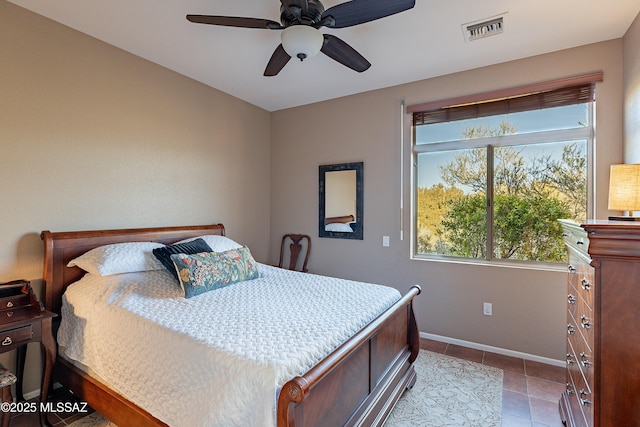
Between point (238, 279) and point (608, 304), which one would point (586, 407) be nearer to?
point (608, 304)

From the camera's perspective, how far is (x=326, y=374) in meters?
1.27

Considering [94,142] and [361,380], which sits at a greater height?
[94,142]

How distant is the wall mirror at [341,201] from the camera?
369 centimetres

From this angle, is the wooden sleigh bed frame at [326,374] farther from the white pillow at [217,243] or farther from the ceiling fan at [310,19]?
the ceiling fan at [310,19]

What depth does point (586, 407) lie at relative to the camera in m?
1.53

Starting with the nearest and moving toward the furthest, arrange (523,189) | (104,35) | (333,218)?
(104,35)
(523,189)
(333,218)

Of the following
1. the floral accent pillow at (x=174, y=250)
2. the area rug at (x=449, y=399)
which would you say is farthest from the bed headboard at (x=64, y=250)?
the area rug at (x=449, y=399)

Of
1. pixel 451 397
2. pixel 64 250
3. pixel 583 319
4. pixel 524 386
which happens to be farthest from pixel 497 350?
pixel 64 250

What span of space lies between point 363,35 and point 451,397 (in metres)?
2.86

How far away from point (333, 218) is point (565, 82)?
2.59m

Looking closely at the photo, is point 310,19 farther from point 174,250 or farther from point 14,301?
point 14,301

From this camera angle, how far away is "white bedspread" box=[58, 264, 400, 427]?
1267mm

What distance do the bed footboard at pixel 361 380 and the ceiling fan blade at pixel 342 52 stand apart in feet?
5.81

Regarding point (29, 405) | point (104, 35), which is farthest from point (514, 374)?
point (104, 35)
